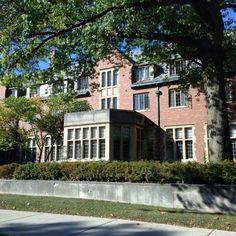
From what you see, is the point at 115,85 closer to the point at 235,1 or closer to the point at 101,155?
the point at 101,155

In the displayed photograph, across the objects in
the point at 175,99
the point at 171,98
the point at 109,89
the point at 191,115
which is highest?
the point at 109,89

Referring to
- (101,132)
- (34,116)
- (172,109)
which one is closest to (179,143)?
(172,109)

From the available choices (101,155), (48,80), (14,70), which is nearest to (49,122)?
(101,155)

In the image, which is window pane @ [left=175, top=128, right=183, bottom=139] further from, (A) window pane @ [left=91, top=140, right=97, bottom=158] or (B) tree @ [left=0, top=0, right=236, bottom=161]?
(B) tree @ [left=0, top=0, right=236, bottom=161]

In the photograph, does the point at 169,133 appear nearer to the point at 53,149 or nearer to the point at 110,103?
the point at 110,103

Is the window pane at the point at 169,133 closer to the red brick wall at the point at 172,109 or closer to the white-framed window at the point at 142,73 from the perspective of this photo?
the red brick wall at the point at 172,109

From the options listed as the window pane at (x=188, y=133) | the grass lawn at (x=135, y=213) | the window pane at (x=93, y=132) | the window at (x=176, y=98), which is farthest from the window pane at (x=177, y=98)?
the grass lawn at (x=135, y=213)

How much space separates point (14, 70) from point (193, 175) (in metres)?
8.39

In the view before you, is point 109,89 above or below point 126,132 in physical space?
above

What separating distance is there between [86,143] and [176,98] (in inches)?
312

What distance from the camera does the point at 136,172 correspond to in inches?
585

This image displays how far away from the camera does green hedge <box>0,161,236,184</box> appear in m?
12.8

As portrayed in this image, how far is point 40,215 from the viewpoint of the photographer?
10.9 m

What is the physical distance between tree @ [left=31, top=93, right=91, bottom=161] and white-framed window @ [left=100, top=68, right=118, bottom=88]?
8.71ft
